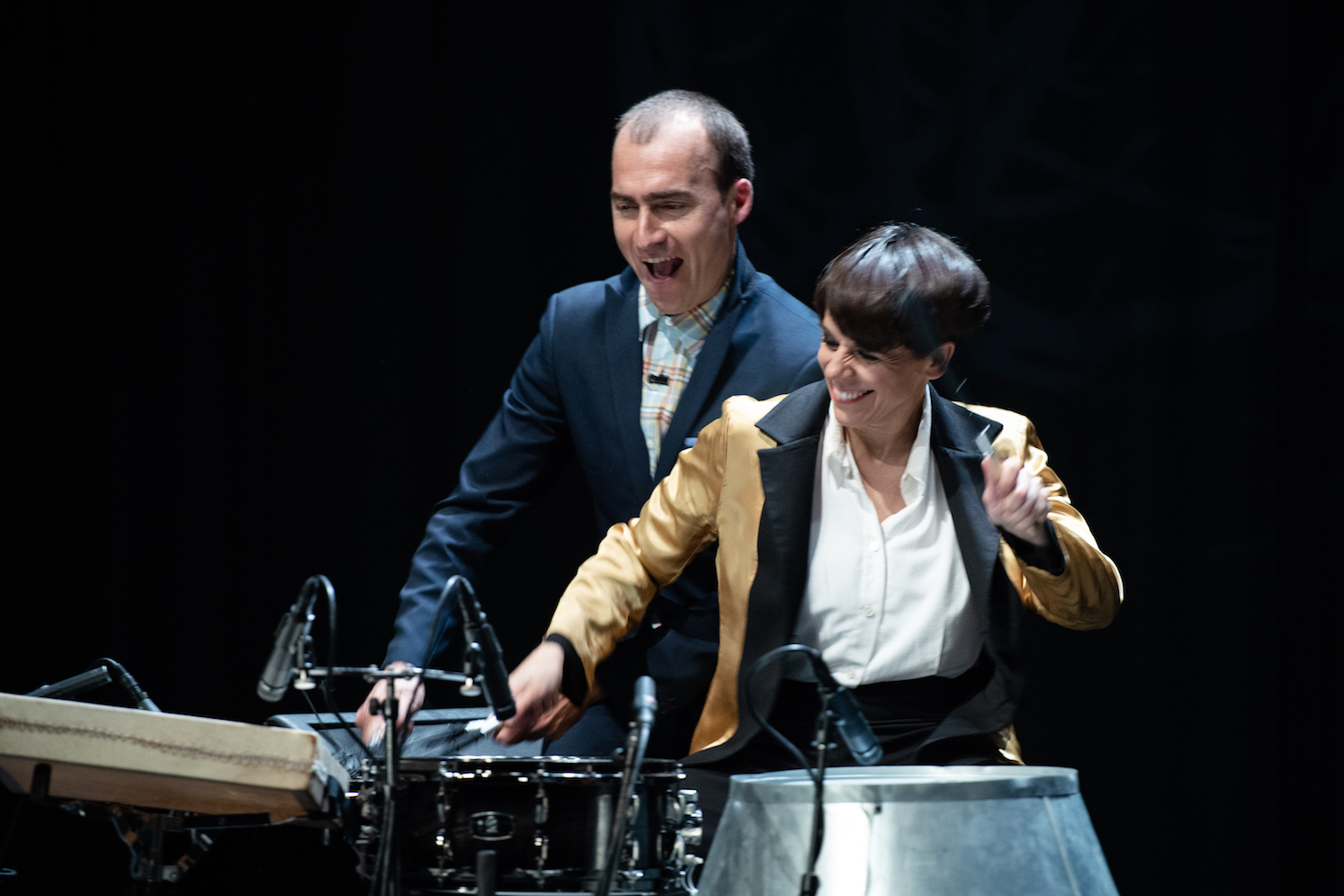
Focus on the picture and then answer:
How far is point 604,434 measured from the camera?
2555 mm

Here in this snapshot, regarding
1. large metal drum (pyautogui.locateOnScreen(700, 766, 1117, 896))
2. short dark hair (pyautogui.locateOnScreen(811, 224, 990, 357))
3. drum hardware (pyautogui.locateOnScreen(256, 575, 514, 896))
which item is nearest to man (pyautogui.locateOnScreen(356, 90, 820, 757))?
short dark hair (pyautogui.locateOnScreen(811, 224, 990, 357))

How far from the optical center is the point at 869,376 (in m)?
2.00

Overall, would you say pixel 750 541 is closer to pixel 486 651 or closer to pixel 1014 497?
pixel 1014 497

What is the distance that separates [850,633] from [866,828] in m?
0.62

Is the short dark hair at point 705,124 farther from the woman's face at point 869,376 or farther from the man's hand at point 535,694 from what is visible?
the man's hand at point 535,694

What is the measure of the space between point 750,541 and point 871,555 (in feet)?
0.59

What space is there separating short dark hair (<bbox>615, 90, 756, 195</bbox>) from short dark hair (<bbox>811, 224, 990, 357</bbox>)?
50 cm

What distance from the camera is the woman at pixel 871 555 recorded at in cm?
200

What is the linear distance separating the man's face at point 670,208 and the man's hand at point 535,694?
76 cm

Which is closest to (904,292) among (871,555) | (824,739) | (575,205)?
(871,555)

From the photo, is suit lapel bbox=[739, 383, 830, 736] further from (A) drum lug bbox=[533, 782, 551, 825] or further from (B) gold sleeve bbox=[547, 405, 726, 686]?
(A) drum lug bbox=[533, 782, 551, 825]

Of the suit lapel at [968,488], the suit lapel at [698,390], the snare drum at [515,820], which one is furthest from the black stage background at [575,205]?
the snare drum at [515,820]

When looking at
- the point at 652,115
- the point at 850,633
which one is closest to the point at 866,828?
the point at 850,633

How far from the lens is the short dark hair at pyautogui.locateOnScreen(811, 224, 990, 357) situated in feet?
6.47
